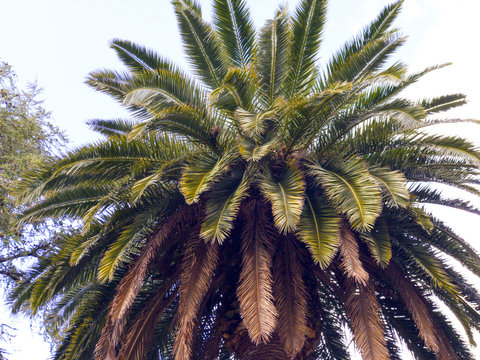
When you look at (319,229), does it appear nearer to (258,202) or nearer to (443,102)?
(258,202)

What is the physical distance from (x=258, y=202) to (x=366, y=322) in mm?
2184

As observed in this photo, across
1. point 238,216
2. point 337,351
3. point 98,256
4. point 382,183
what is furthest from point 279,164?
point 337,351

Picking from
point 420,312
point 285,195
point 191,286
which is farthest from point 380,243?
point 191,286

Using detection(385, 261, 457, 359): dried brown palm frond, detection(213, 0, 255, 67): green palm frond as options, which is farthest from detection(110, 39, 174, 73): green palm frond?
detection(385, 261, 457, 359): dried brown palm frond

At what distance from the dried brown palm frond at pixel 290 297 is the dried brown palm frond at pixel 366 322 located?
→ 2.19ft

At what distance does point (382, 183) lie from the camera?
6.77 m

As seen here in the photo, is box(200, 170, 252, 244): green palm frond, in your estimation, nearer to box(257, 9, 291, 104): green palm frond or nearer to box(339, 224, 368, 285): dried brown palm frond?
box(339, 224, 368, 285): dried brown palm frond

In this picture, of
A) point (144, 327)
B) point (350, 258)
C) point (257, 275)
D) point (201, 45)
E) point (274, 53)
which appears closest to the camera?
point (350, 258)

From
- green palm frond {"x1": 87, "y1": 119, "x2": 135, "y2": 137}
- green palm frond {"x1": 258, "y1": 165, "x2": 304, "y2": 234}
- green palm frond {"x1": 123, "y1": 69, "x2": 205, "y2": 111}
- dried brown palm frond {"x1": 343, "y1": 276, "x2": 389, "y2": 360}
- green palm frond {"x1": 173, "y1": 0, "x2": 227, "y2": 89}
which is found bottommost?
dried brown palm frond {"x1": 343, "y1": 276, "x2": 389, "y2": 360}

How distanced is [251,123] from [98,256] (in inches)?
136

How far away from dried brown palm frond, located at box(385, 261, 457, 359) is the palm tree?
3 cm

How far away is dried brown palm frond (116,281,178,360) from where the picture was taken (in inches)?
293

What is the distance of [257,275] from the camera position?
6.76 metres

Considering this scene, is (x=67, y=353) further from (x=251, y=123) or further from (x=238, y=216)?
(x=251, y=123)
